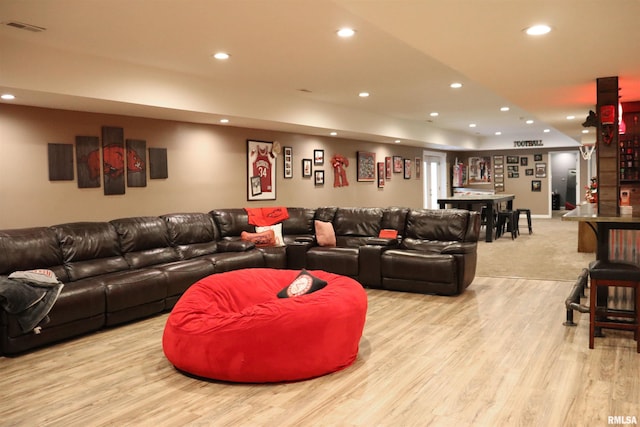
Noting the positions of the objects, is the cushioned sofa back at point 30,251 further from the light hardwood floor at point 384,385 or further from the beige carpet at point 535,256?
the beige carpet at point 535,256

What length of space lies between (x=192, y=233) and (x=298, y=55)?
252 cm

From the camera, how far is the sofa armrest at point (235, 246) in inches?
247

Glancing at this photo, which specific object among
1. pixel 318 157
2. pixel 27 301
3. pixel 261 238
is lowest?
pixel 27 301

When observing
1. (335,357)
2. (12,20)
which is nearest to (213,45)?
(12,20)

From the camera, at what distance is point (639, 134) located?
299 inches

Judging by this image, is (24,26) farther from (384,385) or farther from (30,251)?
(384,385)

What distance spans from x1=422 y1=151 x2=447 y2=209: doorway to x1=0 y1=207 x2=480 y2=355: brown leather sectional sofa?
708 centimetres

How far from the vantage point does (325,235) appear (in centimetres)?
686

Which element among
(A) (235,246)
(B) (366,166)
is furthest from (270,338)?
(B) (366,166)

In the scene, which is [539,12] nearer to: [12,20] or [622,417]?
[622,417]

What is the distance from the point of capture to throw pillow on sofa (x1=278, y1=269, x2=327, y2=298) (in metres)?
3.91

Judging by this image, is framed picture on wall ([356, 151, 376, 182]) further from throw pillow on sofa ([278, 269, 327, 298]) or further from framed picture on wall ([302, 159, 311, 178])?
throw pillow on sofa ([278, 269, 327, 298])

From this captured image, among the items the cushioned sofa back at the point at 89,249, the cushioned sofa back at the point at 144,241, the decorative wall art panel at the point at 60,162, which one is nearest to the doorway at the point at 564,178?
the cushioned sofa back at the point at 144,241

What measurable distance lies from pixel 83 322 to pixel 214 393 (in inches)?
72.1
